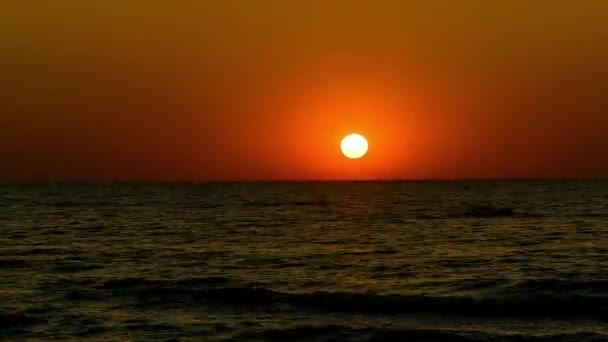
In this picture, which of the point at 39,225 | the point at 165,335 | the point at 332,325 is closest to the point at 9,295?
the point at 165,335

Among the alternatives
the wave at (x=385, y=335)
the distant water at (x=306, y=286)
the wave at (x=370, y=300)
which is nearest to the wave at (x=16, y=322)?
the distant water at (x=306, y=286)

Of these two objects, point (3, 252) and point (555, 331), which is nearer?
point (555, 331)

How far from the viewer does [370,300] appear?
26.6 metres

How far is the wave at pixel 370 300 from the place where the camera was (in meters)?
25.3

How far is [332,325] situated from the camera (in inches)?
915

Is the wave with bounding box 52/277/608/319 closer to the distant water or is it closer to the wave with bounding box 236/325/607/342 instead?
the distant water

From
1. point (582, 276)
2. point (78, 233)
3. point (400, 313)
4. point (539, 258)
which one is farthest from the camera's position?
point (78, 233)

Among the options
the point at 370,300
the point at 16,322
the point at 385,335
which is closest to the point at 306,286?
the point at 370,300

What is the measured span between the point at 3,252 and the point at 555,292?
24987 mm

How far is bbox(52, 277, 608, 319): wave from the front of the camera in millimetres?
25297

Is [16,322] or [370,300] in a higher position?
[370,300]

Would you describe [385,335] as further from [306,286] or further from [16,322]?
[16,322]

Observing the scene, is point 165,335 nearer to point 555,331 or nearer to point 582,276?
point 555,331

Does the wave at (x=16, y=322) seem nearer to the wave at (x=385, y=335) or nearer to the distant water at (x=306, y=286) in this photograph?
the distant water at (x=306, y=286)
